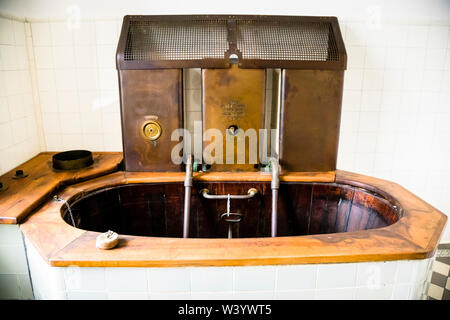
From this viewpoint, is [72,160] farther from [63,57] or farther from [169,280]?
[169,280]

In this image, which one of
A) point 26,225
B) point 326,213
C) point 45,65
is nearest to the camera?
point 26,225

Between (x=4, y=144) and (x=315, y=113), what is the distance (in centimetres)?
216

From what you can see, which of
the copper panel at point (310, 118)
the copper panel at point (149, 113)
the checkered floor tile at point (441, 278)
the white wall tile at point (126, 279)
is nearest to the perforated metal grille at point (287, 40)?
the copper panel at point (310, 118)

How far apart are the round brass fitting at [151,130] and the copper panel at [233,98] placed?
0.33 meters

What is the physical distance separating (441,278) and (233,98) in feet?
7.13

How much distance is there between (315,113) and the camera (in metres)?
2.35

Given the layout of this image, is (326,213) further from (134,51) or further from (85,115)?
(85,115)

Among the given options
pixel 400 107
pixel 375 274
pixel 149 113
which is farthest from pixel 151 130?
pixel 400 107

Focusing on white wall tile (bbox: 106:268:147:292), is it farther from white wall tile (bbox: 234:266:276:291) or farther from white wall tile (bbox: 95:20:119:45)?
white wall tile (bbox: 95:20:119:45)

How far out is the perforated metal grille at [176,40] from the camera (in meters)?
2.25

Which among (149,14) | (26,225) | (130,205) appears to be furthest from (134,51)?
(26,225)

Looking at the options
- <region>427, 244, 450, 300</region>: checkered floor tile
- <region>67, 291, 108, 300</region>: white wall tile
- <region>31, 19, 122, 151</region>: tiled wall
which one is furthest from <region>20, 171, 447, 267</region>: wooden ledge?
<region>31, 19, 122, 151</region>: tiled wall

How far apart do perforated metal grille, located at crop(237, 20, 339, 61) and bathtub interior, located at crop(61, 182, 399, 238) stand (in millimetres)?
895

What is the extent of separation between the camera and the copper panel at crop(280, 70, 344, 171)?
229cm
